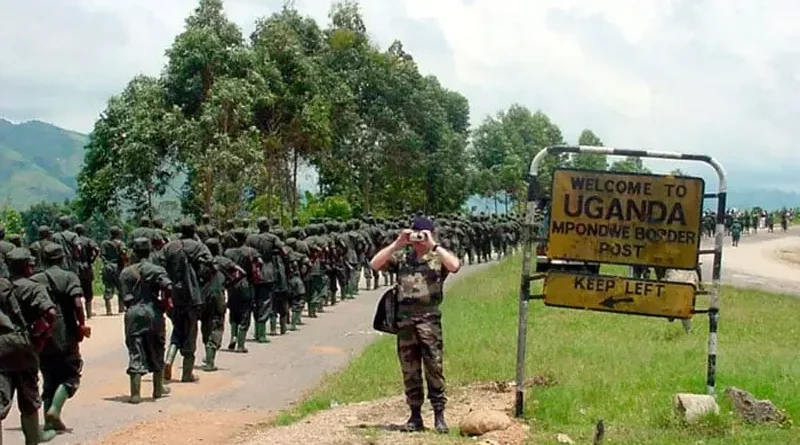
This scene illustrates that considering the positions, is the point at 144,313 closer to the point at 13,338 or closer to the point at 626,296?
the point at 13,338

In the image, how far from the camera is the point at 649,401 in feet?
31.9

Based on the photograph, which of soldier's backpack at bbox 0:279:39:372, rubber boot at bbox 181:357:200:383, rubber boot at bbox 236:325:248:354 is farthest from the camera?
rubber boot at bbox 236:325:248:354

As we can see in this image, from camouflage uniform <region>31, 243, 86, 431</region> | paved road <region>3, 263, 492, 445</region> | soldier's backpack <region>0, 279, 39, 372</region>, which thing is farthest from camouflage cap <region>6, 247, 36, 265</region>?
paved road <region>3, 263, 492, 445</region>

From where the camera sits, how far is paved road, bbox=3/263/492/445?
9.86m

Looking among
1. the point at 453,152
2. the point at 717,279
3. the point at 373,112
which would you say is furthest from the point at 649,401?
the point at 453,152

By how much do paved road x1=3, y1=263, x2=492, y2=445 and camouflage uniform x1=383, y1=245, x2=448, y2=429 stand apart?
1924 mm

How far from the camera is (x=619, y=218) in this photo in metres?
9.30

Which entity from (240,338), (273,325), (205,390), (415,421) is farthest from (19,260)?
(273,325)

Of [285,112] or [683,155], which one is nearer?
[683,155]

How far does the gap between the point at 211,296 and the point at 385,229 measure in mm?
15868

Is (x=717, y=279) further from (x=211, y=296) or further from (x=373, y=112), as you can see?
(x=373, y=112)

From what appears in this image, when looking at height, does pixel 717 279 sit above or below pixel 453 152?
below

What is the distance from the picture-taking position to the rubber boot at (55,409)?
31.8 ft

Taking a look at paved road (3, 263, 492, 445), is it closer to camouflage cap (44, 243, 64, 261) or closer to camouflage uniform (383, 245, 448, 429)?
camouflage cap (44, 243, 64, 261)
